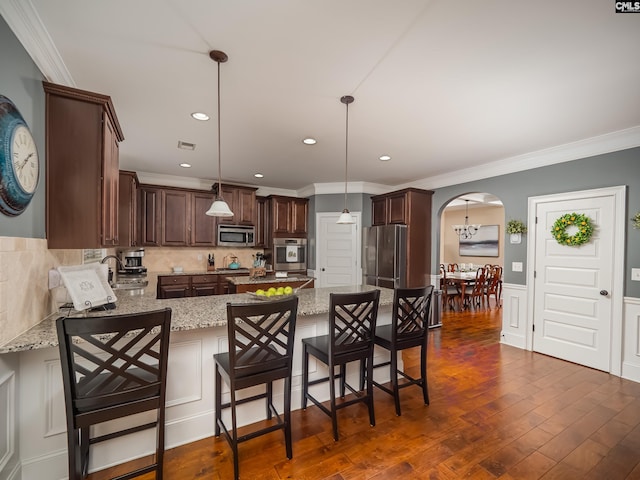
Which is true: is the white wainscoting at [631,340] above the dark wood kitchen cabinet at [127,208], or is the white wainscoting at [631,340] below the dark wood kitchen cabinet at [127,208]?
below

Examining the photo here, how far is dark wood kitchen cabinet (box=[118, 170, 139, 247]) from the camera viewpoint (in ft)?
13.6

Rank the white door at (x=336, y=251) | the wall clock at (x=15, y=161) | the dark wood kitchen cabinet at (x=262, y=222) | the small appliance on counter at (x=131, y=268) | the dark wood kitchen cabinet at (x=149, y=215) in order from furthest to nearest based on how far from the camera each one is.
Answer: the dark wood kitchen cabinet at (x=262, y=222) < the white door at (x=336, y=251) < the dark wood kitchen cabinet at (x=149, y=215) < the small appliance on counter at (x=131, y=268) < the wall clock at (x=15, y=161)

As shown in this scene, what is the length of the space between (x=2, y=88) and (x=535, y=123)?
13.3 ft

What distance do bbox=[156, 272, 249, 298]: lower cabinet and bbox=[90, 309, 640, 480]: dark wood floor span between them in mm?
3256

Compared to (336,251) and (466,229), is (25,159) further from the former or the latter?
(466,229)

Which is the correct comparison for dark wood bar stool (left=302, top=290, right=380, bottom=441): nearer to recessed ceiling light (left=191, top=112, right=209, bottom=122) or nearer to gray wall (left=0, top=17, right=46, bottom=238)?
gray wall (left=0, top=17, right=46, bottom=238)

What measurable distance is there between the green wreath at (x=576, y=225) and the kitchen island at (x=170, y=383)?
251 cm

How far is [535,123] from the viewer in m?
2.95

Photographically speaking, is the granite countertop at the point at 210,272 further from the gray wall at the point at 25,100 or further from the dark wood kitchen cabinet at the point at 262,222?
the gray wall at the point at 25,100

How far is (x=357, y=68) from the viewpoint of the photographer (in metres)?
2.07

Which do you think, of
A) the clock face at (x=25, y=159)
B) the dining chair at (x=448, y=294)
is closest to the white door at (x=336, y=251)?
the dining chair at (x=448, y=294)

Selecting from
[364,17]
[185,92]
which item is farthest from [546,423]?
[185,92]

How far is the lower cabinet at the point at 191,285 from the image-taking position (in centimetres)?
484

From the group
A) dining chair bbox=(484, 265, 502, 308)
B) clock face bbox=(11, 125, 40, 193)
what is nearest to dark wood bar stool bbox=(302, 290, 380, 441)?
clock face bbox=(11, 125, 40, 193)
